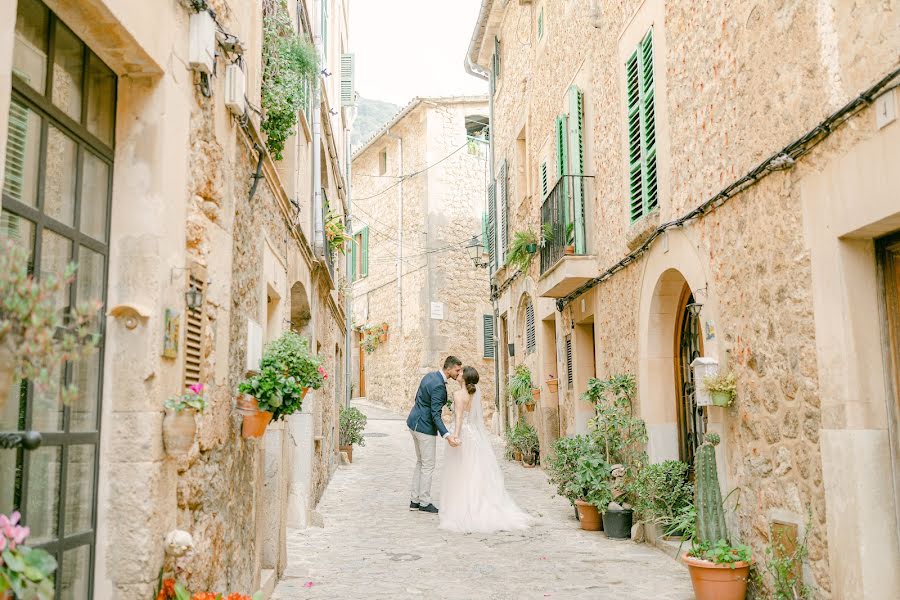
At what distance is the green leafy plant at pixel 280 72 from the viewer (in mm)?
5486

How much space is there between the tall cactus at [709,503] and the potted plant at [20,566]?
444 centimetres

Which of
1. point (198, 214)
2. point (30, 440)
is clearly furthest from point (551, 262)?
point (30, 440)

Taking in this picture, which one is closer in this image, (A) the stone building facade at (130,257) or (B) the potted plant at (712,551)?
(A) the stone building facade at (130,257)

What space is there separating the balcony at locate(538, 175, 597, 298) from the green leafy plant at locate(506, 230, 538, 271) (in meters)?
1.66

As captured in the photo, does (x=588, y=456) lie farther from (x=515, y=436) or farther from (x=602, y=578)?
(x=515, y=436)

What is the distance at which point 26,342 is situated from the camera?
65.6 inches

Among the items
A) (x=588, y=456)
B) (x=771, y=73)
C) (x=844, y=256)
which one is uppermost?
(x=771, y=73)

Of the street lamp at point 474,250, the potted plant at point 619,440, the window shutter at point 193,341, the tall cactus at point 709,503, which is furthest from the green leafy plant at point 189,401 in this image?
the street lamp at point 474,250

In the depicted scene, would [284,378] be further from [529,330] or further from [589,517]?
[529,330]

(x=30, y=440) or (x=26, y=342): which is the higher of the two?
(x=26, y=342)

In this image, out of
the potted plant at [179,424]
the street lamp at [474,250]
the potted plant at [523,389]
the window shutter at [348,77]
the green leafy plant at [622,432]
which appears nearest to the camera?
the potted plant at [179,424]

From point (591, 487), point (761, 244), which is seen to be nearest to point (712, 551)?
point (761, 244)

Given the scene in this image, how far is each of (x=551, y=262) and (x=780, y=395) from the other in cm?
595

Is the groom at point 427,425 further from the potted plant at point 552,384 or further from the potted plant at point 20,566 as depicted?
the potted plant at point 20,566
